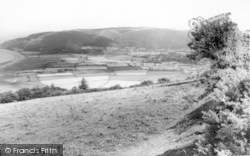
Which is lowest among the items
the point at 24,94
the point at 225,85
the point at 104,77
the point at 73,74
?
the point at 24,94

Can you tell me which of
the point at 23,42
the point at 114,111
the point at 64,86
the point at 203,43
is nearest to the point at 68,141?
the point at 114,111


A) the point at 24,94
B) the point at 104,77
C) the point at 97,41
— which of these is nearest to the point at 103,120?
the point at 24,94

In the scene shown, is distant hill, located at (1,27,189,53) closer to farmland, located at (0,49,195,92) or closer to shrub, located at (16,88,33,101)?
farmland, located at (0,49,195,92)

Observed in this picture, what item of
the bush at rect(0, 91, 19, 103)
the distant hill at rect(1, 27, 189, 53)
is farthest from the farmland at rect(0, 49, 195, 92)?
the distant hill at rect(1, 27, 189, 53)

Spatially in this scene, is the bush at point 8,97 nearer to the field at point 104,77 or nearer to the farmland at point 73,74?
the farmland at point 73,74

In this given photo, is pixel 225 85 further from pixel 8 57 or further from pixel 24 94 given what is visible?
pixel 8 57

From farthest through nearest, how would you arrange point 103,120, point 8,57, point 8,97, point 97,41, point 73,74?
point 97,41
point 8,57
point 73,74
point 8,97
point 103,120

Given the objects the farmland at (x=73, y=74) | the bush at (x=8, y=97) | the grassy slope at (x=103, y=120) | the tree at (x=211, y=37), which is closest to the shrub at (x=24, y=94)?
the bush at (x=8, y=97)
